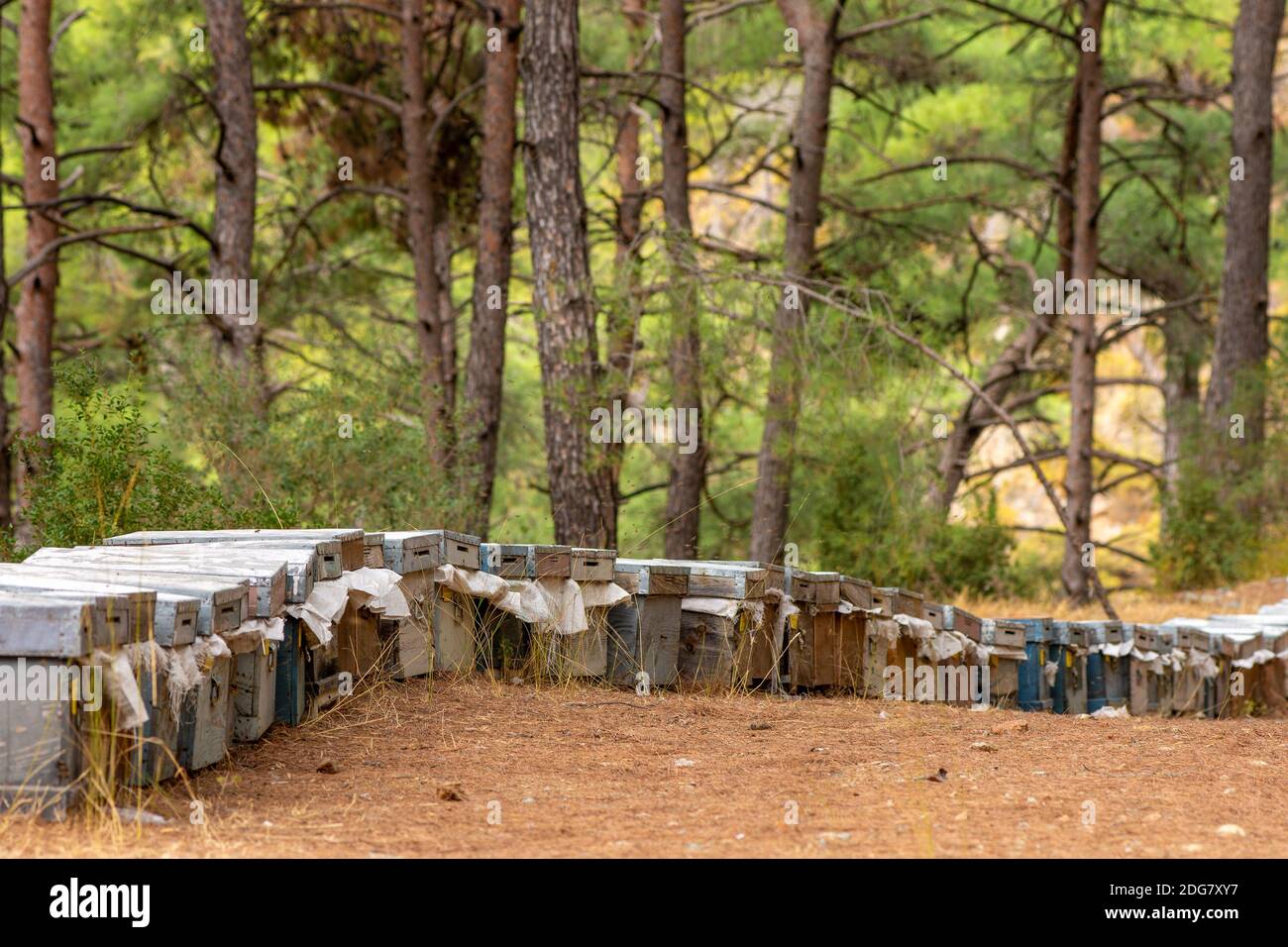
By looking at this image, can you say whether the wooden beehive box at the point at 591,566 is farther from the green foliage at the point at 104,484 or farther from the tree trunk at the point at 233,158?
the tree trunk at the point at 233,158

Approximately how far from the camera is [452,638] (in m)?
7.37

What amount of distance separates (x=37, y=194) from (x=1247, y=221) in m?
13.6

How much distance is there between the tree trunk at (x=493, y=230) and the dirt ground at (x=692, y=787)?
7216 millimetres

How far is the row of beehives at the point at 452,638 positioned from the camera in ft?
14.6

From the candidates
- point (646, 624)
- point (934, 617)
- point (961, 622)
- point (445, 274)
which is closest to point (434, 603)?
point (646, 624)

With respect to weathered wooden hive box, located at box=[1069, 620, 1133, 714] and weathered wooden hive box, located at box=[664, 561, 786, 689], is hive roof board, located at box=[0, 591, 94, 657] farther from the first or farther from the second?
weathered wooden hive box, located at box=[1069, 620, 1133, 714]

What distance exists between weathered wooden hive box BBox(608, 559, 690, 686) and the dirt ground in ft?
1.20

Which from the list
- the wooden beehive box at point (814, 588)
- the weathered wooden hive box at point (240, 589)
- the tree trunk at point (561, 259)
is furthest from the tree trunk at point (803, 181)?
the weathered wooden hive box at point (240, 589)

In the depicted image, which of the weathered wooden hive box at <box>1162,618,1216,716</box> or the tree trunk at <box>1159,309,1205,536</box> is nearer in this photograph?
the weathered wooden hive box at <box>1162,618,1216,716</box>

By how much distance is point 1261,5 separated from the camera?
57.4 feet

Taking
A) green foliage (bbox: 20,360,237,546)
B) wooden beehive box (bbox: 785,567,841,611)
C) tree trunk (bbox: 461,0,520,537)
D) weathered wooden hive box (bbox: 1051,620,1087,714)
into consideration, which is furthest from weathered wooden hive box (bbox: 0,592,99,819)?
tree trunk (bbox: 461,0,520,537)

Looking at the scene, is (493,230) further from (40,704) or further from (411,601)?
(40,704)

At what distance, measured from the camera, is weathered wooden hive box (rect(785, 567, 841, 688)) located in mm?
7975
